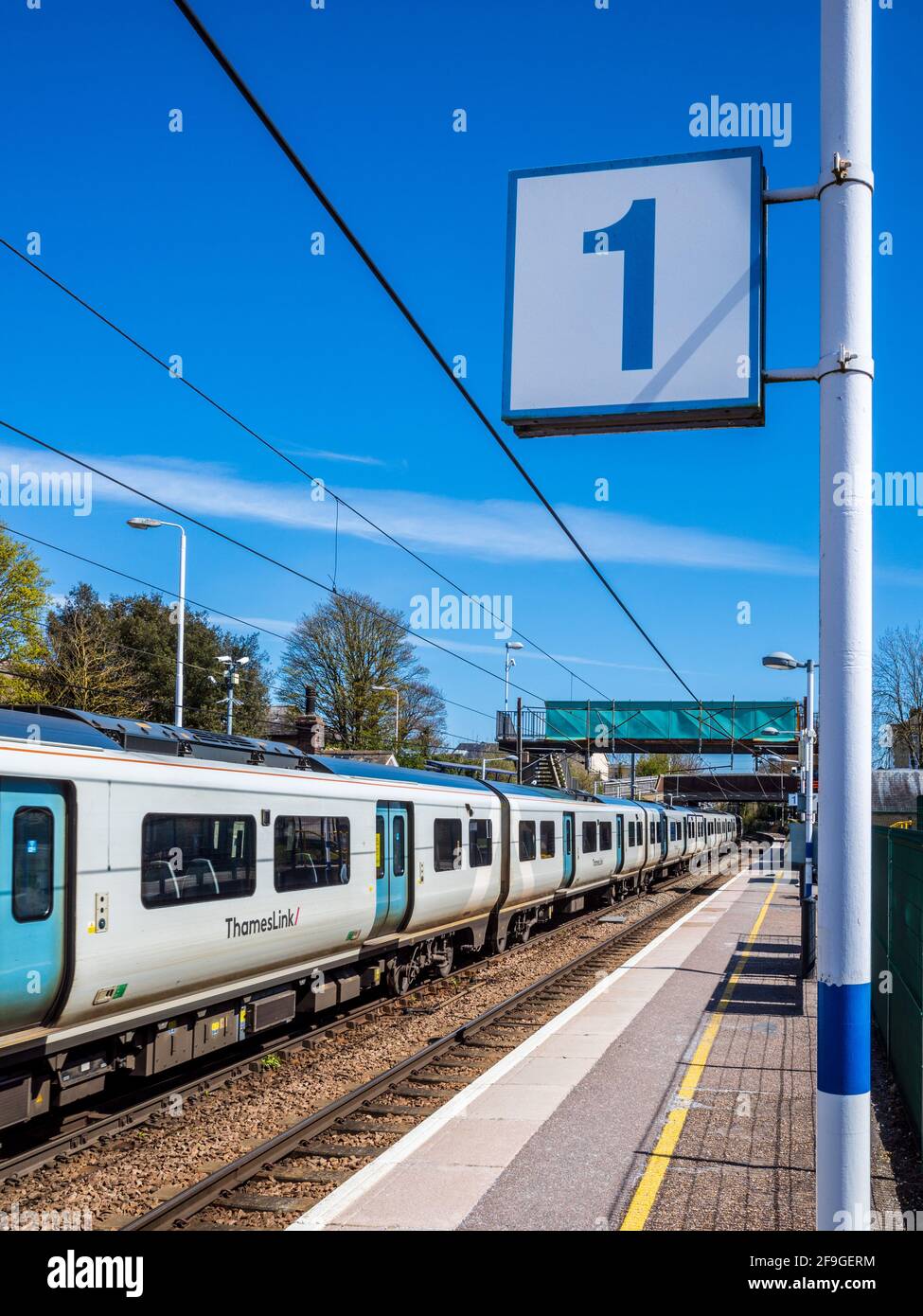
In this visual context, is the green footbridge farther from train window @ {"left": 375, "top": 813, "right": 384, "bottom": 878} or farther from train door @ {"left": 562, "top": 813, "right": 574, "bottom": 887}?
train window @ {"left": 375, "top": 813, "right": 384, "bottom": 878}

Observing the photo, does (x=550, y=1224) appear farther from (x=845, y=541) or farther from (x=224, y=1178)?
(x=845, y=541)

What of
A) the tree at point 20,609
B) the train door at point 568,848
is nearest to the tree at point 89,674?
the tree at point 20,609

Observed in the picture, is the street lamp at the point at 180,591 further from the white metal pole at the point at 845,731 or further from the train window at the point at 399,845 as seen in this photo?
the white metal pole at the point at 845,731

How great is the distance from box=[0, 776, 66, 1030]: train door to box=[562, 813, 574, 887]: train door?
1632cm

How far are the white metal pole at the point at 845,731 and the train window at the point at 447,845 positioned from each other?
11781 millimetres

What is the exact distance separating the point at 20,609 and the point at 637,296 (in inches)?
1465

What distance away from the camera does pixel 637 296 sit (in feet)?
14.4

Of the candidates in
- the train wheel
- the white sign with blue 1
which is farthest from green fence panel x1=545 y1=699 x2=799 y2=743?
the white sign with blue 1

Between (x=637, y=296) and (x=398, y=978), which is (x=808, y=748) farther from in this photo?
(x=637, y=296)

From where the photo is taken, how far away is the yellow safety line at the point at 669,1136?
6.61 meters

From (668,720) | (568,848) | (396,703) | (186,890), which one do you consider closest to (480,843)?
(568,848)

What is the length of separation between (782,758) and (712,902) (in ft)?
75.2

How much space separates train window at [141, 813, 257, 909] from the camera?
8609mm
